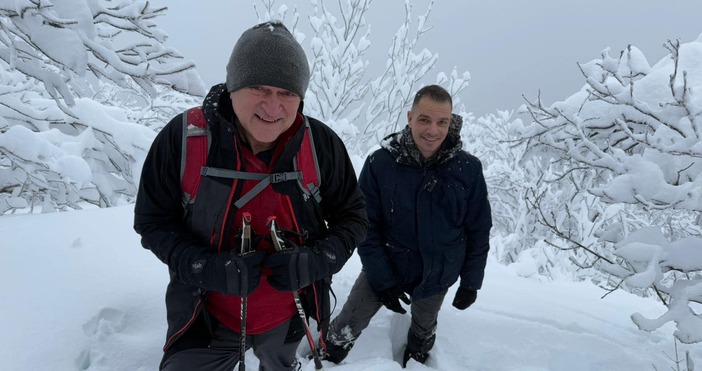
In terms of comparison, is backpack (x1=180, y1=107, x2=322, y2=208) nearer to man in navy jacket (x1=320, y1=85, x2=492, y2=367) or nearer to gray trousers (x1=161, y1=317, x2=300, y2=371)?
gray trousers (x1=161, y1=317, x2=300, y2=371)

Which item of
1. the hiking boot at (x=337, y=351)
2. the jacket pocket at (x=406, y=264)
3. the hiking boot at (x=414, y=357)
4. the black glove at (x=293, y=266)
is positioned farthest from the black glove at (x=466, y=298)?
the black glove at (x=293, y=266)

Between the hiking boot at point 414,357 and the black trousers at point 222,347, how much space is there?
102cm

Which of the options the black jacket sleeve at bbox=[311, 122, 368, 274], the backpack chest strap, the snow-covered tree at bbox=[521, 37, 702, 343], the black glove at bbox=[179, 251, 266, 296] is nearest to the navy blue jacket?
the snow-covered tree at bbox=[521, 37, 702, 343]

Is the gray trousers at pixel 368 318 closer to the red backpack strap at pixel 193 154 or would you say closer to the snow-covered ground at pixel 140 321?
the snow-covered ground at pixel 140 321

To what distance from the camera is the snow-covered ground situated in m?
1.96

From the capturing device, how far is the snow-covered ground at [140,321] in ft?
6.42

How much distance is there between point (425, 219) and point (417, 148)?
0.43m

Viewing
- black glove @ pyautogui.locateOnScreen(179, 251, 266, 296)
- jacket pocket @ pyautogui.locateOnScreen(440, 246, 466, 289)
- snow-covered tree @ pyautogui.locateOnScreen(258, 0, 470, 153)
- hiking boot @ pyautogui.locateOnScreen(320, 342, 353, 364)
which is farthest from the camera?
snow-covered tree @ pyautogui.locateOnScreen(258, 0, 470, 153)

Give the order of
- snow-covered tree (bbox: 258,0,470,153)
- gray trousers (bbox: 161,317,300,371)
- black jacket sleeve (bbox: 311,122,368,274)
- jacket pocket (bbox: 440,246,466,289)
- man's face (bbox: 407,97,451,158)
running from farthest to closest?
snow-covered tree (bbox: 258,0,470,153) < jacket pocket (bbox: 440,246,466,289) < man's face (bbox: 407,97,451,158) < black jacket sleeve (bbox: 311,122,368,274) < gray trousers (bbox: 161,317,300,371)

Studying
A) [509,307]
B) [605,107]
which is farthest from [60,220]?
[605,107]

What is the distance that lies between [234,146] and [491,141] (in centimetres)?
1388

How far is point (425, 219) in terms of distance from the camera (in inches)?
92.8

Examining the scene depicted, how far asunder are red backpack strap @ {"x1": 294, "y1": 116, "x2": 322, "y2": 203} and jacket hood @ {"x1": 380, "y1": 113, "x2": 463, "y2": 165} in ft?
3.14

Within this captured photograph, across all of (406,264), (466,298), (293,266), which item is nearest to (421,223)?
(406,264)
